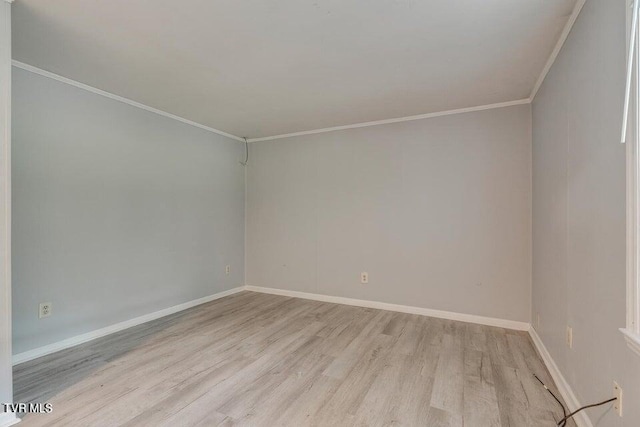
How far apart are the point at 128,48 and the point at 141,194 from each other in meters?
1.50

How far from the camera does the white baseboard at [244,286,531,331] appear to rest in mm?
2895

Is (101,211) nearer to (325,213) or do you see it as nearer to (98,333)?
(98,333)

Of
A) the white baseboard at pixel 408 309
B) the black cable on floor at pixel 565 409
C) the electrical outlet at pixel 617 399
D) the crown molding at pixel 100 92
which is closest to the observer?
the electrical outlet at pixel 617 399

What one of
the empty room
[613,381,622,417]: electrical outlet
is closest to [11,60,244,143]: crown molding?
the empty room

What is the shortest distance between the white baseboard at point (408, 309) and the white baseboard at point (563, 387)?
439 millimetres

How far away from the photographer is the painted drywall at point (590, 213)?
1162 millimetres

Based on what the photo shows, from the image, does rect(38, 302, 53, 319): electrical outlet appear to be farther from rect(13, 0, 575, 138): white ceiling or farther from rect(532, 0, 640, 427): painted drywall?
rect(532, 0, 640, 427): painted drywall

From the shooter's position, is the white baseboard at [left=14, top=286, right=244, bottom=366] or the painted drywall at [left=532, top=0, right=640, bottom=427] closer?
the painted drywall at [left=532, top=0, right=640, bottom=427]

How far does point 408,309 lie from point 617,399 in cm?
222

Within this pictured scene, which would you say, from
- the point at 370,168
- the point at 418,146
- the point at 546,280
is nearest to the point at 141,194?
the point at 370,168

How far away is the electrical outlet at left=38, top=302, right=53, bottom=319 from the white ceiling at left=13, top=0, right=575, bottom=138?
190 cm

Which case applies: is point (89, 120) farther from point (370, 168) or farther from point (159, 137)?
point (370, 168)

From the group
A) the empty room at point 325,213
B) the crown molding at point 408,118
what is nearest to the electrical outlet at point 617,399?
the empty room at point 325,213

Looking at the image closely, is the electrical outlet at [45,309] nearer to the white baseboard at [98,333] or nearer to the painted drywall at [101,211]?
the painted drywall at [101,211]
